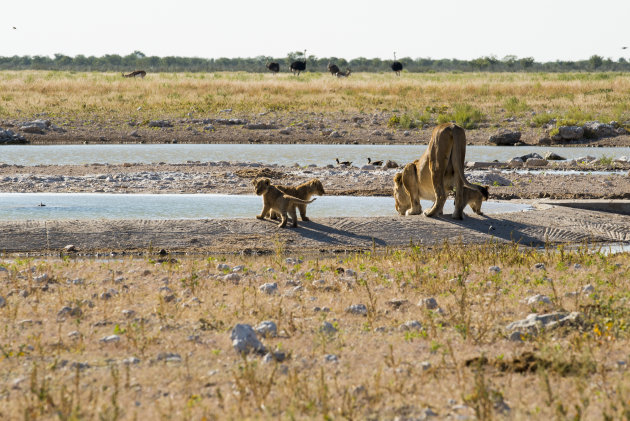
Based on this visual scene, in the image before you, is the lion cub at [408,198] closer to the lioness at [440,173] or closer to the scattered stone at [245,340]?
the lioness at [440,173]

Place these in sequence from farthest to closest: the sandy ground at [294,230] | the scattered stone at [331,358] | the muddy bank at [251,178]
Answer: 1. the muddy bank at [251,178]
2. the sandy ground at [294,230]
3. the scattered stone at [331,358]

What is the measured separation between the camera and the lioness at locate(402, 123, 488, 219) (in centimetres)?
1197

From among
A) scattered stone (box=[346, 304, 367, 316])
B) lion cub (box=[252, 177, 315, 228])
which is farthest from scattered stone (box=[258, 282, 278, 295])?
lion cub (box=[252, 177, 315, 228])

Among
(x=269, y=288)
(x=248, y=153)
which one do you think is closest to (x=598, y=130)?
(x=248, y=153)

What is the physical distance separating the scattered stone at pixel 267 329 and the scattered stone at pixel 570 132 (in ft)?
75.9

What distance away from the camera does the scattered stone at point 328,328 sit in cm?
648

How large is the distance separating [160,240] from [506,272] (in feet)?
15.5

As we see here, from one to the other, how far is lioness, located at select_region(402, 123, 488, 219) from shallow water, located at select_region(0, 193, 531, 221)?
827mm

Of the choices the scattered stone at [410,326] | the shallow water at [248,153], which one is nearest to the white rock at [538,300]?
the scattered stone at [410,326]

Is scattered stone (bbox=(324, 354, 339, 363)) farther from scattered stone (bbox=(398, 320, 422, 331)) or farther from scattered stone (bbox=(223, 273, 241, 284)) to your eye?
scattered stone (bbox=(223, 273, 241, 284))

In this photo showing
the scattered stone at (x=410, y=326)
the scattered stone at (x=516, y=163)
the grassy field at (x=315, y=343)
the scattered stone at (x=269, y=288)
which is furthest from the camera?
the scattered stone at (x=516, y=163)

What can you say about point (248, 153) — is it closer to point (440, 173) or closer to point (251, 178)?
point (251, 178)

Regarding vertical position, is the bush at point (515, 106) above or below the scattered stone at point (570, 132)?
above

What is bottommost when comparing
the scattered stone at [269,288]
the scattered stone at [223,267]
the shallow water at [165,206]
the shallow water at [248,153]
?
the shallow water at [248,153]
